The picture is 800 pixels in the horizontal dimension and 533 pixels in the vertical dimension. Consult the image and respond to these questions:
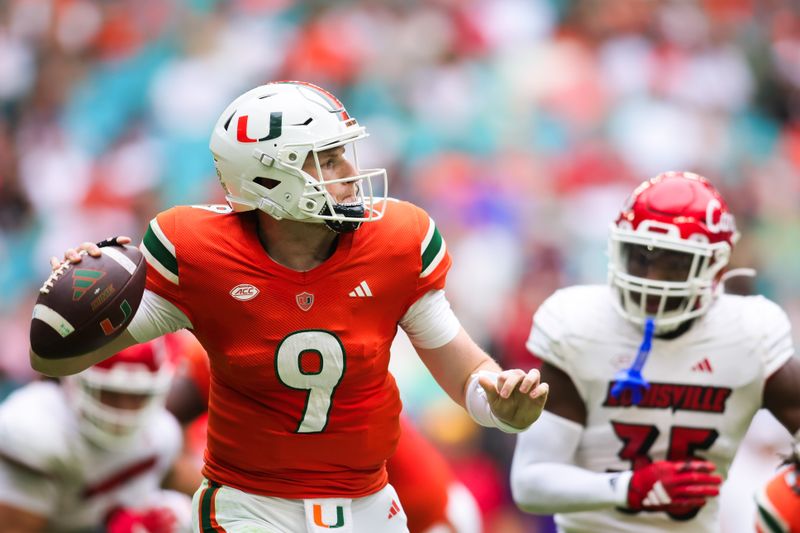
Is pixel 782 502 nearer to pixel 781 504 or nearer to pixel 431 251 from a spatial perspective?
pixel 781 504

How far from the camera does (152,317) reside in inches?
142

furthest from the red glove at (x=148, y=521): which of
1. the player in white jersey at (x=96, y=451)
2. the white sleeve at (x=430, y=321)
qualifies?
the white sleeve at (x=430, y=321)

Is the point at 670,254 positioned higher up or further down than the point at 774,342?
higher up

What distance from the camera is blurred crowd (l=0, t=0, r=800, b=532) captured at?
8953 mm

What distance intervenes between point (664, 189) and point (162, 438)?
224 centimetres

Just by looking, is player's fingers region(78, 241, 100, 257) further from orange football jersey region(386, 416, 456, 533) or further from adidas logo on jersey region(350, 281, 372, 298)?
orange football jersey region(386, 416, 456, 533)

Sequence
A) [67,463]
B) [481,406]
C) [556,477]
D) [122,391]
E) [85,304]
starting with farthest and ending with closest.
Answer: [67,463] < [122,391] < [556,477] < [481,406] < [85,304]

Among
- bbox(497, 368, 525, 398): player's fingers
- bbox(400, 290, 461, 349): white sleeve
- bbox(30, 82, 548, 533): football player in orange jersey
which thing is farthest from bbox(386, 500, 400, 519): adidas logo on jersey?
bbox(497, 368, 525, 398): player's fingers

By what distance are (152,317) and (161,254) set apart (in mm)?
170

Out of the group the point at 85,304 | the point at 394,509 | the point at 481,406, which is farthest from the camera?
the point at 394,509

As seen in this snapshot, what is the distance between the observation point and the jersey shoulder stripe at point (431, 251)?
3.71 metres

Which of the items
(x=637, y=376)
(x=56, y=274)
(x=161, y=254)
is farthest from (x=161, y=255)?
(x=637, y=376)

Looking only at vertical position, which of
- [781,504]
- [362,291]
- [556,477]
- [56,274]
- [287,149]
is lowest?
[781,504]

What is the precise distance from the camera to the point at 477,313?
319 inches
